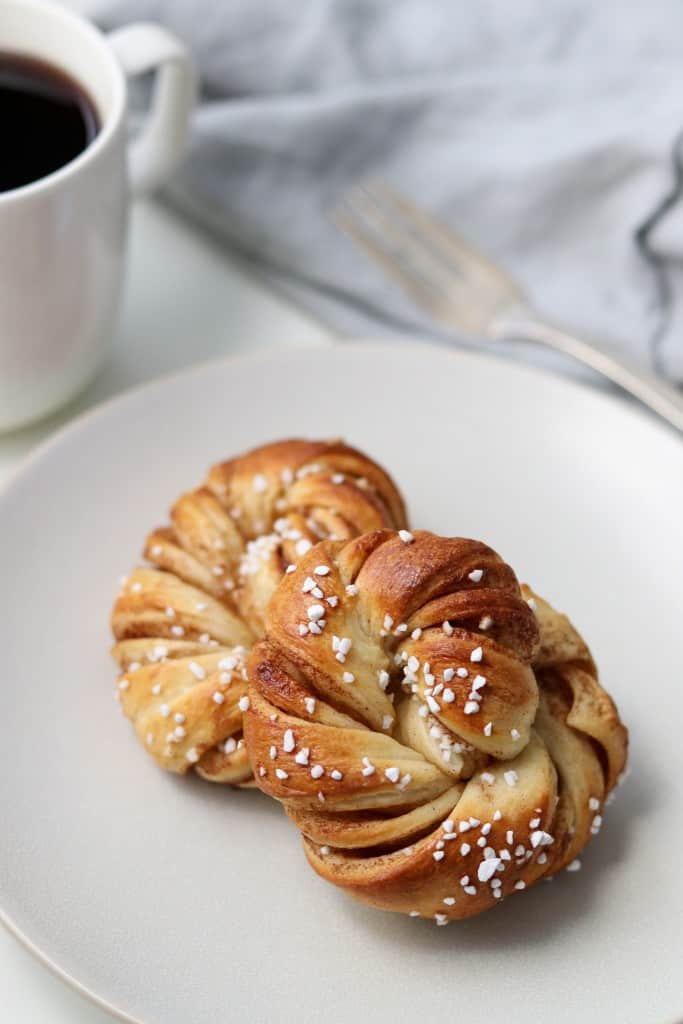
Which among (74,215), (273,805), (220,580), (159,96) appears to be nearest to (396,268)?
(159,96)

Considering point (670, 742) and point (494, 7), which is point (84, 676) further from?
point (494, 7)

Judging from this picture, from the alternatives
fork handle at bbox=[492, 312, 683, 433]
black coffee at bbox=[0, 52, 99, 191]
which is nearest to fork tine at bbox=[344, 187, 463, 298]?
fork handle at bbox=[492, 312, 683, 433]

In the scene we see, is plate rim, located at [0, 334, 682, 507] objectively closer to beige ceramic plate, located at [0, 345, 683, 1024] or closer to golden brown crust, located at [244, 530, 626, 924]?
beige ceramic plate, located at [0, 345, 683, 1024]

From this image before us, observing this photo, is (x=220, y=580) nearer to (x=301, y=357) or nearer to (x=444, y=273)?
(x=301, y=357)

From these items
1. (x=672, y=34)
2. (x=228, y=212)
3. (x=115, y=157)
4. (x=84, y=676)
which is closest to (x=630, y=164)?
(x=672, y=34)

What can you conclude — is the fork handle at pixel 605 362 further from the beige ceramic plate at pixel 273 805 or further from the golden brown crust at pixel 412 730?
the golden brown crust at pixel 412 730

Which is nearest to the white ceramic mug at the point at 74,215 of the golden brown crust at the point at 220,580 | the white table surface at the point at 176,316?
the white table surface at the point at 176,316
